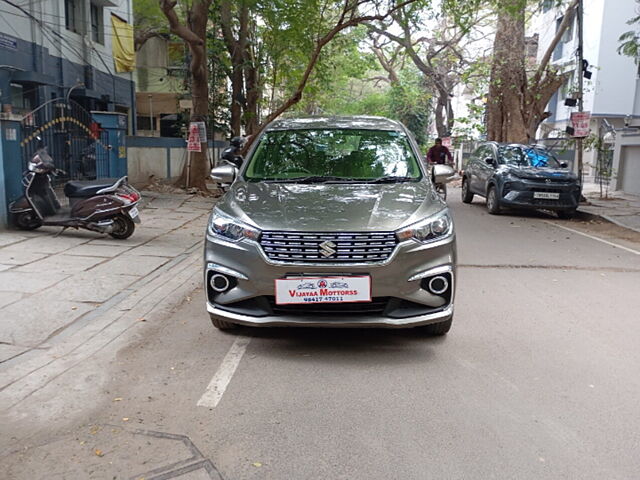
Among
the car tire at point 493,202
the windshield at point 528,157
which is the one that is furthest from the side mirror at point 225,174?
the windshield at point 528,157

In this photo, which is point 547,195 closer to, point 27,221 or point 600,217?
point 600,217

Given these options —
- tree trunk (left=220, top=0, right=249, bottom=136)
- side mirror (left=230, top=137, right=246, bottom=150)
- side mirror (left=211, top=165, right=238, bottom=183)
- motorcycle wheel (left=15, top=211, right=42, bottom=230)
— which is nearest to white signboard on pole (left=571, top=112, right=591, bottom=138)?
side mirror (left=230, top=137, right=246, bottom=150)

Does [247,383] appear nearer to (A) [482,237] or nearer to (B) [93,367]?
(B) [93,367]

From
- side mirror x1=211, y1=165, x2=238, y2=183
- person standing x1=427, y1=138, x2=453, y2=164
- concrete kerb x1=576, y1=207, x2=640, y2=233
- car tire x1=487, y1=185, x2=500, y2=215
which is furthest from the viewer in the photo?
person standing x1=427, y1=138, x2=453, y2=164

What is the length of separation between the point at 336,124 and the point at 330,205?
173cm

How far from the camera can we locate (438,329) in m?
4.70

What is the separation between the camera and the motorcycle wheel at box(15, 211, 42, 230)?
8945mm

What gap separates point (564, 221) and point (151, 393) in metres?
11.5

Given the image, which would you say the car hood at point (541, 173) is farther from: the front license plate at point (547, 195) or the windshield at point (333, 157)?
the windshield at point (333, 157)

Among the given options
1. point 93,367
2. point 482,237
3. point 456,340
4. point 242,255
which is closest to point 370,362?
point 456,340

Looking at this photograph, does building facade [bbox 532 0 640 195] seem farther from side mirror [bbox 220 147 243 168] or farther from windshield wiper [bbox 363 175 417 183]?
windshield wiper [bbox 363 175 417 183]

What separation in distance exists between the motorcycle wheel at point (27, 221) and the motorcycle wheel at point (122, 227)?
1.18 m

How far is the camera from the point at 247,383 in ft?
12.7

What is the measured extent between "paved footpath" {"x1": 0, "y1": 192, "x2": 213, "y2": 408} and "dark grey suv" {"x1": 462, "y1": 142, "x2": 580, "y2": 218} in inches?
277
